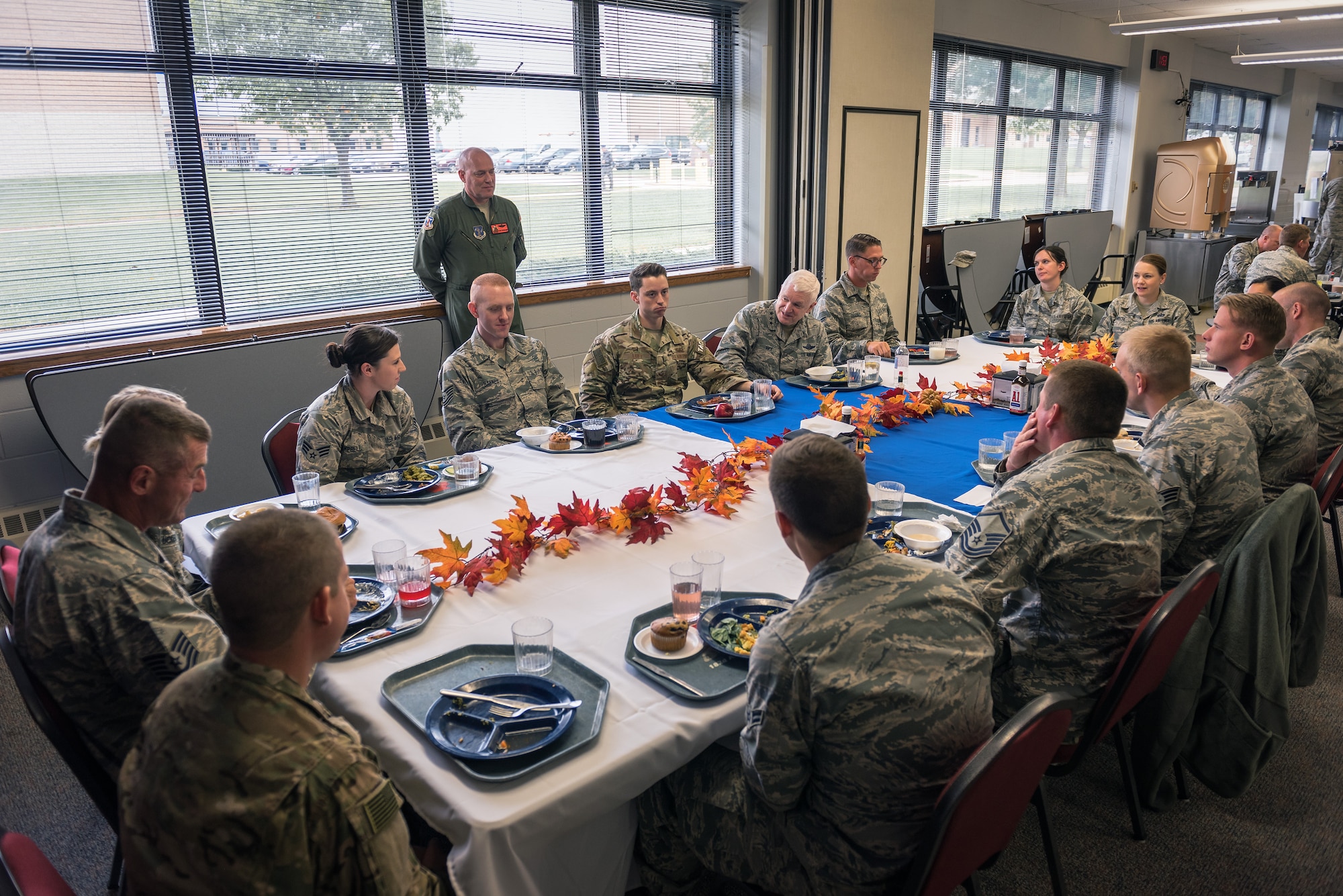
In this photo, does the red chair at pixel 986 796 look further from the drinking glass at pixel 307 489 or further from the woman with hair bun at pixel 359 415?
the woman with hair bun at pixel 359 415

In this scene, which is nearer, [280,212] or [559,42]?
[280,212]

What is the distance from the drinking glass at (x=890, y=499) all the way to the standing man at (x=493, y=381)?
1666mm

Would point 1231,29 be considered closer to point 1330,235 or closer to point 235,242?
point 1330,235

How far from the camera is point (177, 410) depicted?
1799mm

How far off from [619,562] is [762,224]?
5213 millimetres

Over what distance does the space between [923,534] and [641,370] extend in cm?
202

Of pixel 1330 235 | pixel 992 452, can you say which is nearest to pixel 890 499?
pixel 992 452

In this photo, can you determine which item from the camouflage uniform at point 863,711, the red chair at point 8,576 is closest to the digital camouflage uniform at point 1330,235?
the camouflage uniform at point 863,711

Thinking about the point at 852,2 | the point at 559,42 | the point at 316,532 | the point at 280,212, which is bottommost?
the point at 316,532

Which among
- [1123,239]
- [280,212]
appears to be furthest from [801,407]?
[1123,239]

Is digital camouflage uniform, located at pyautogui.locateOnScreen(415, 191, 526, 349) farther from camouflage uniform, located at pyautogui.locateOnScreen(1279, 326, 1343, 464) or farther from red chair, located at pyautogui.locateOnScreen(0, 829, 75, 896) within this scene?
red chair, located at pyautogui.locateOnScreen(0, 829, 75, 896)

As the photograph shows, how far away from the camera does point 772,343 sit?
4.71m

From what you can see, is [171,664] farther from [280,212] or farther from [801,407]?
[280,212]

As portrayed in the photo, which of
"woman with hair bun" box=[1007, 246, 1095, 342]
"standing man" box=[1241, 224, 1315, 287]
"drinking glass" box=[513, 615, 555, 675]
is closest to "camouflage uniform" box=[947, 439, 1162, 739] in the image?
"drinking glass" box=[513, 615, 555, 675]
